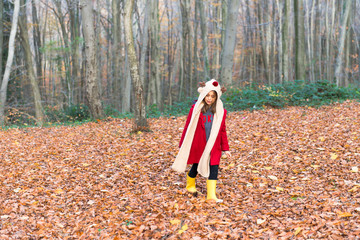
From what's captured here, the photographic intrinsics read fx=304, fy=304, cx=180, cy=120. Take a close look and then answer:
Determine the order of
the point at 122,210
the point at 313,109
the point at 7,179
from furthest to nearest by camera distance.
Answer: the point at 313,109 < the point at 7,179 < the point at 122,210

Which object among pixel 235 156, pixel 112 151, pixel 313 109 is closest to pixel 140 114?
pixel 112 151

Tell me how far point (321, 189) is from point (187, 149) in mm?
2203

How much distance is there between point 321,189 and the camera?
4.76 metres

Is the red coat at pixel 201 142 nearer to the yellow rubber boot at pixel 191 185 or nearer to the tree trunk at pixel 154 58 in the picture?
the yellow rubber boot at pixel 191 185

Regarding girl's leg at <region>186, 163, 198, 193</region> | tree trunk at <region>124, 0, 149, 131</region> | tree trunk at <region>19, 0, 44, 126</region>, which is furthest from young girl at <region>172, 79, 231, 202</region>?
tree trunk at <region>19, 0, 44, 126</region>

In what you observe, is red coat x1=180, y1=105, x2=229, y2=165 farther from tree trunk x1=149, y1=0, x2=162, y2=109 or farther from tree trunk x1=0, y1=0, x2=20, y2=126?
tree trunk x1=149, y1=0, x2=162, y2=109

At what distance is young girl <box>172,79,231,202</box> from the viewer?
173 inches

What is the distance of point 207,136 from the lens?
4520mm

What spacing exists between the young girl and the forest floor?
55 centimetres

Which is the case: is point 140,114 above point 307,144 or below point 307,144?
above

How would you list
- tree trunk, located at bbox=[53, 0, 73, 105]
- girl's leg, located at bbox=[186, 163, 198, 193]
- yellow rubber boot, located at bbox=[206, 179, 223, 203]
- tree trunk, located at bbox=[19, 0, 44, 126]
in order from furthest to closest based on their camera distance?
tree trunk, located at bbox=[53, 0, 73, 105], tree trunk, located at bbox=[19, 0, 44, 126], girl's leg, located at bbox=[186, 163, 198, 193], yellow rubber boot, located at bbox=[206, 179, 223, 203]

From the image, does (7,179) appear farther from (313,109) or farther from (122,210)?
(313,109)

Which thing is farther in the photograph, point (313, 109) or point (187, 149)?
point (313, 109)

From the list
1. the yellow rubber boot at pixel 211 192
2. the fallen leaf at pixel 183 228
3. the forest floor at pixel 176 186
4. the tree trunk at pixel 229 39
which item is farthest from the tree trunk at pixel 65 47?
the fallen leaf at pixel 183 228
